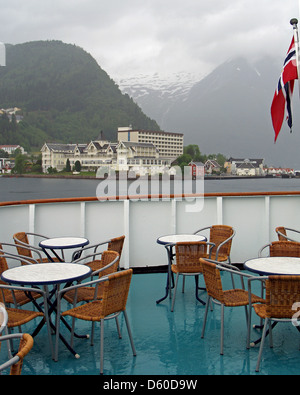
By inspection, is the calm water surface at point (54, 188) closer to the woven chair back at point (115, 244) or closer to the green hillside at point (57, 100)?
the green hillside at point (57, 100)

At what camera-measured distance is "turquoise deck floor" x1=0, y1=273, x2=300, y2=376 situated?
10.1 ft

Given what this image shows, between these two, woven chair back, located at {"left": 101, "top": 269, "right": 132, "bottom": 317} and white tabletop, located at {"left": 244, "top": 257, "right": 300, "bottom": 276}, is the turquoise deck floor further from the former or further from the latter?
white tabletop, located at {"left": 244, "top": 257, "right": 300, "bottom": 276}

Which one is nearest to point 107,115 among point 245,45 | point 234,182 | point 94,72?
point 94,72

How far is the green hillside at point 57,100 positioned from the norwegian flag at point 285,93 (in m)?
65.6

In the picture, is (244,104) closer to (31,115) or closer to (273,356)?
(31,115)

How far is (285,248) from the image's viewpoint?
424cm

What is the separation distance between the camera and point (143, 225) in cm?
613

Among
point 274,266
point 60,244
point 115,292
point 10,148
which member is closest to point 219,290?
point 274,266

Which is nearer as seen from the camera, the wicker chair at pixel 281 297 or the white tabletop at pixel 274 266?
the wicker chair at pixel 281 297

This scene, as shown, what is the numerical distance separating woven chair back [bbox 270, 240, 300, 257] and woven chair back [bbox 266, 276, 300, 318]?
1.40 meters

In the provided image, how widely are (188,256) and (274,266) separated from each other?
1.14 meters

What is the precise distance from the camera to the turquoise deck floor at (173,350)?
10.1 feet

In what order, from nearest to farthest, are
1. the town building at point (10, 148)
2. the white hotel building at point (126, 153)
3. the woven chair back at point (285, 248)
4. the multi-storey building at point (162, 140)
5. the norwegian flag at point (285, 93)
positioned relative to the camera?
the woven chair back at point (285, 248) → the norwegian flag at point (285, 93) → the white hotel building at point (126, 153) → the multi-storey building at point (162, 140) → the town building at point (10, 148)

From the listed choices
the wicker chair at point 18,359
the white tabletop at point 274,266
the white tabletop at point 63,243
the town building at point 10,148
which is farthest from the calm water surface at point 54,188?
the wicker chair at point 18,359
